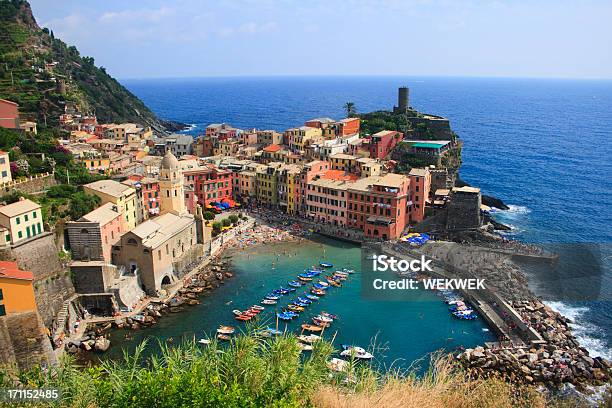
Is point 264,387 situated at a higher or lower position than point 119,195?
lower

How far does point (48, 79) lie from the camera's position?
290ft

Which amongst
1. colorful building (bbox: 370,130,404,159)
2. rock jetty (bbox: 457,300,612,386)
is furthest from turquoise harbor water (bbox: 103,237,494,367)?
colorful building (bbox: 370,130,404,159)

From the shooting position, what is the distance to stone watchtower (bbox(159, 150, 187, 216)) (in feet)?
160

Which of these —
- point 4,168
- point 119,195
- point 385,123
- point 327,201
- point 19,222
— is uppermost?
point 385,123

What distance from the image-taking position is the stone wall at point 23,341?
28.8 meters

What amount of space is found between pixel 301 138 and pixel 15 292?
50826 mm

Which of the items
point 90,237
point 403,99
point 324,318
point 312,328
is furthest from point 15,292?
point 403,99

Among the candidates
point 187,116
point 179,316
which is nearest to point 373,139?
point 179,316

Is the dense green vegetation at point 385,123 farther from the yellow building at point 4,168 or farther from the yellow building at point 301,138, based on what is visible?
the yellow building at point 4,168

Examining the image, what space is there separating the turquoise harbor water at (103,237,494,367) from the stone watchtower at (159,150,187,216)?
887 centimetres

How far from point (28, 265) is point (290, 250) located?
24.5m

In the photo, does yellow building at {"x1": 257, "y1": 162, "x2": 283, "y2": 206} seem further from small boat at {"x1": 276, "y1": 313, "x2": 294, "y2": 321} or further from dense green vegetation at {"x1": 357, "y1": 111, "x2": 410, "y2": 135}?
small boat at {"x1": 276, "y1": 313, "x2": 294, "y2": 321}

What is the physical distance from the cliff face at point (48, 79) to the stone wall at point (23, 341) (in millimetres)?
56376

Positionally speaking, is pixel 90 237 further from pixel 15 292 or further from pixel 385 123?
pixel 385 123
